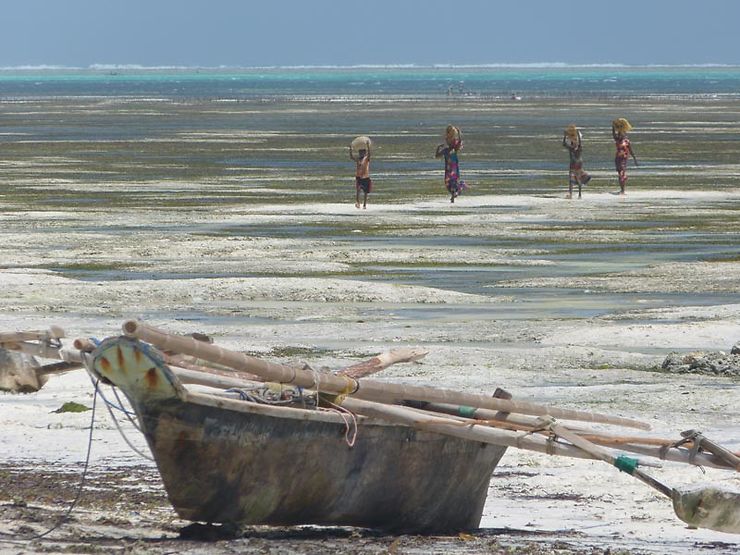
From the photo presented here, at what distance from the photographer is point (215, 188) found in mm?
38406

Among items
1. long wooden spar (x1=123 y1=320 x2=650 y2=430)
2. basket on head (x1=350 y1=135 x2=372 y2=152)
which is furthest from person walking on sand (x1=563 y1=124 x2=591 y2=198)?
long wooden spar (x1=123 y1=320 x2=650 y2=430)

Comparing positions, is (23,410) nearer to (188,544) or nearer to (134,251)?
(188,544)

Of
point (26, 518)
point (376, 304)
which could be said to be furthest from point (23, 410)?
point (376, 304)

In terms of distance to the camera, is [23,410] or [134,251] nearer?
[23,410]

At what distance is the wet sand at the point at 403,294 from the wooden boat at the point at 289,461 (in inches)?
7.8

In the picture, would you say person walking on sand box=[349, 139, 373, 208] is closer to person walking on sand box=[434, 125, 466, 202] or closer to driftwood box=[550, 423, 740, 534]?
person walking on sand box=[434, 125, 466, 202]

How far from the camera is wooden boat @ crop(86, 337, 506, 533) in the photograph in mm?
9125

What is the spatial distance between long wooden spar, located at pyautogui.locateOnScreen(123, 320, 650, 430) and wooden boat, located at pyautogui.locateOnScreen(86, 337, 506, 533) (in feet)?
0.39

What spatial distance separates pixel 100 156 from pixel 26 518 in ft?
140

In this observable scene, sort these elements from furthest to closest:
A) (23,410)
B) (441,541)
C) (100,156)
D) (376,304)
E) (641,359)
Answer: (100,156), (376,304), (641,359), (23,410), (441,541)

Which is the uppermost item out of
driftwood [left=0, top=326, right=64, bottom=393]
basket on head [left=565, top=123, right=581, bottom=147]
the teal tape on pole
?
driftwood [left=0, top=326, right=64, bottom=393]

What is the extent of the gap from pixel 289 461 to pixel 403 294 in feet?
36.7

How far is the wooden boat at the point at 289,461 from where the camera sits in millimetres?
9125

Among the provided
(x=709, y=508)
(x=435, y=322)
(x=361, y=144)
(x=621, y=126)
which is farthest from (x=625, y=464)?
(x=621, y=126)
